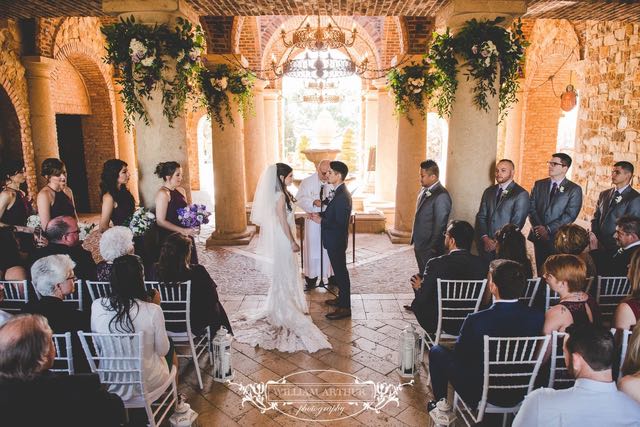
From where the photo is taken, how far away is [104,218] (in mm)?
5039

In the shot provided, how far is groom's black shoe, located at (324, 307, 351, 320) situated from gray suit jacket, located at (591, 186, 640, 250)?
2.99 meters

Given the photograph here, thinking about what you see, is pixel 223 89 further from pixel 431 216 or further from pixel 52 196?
pixel 431 216

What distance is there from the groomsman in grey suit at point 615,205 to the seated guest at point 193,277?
4.19m

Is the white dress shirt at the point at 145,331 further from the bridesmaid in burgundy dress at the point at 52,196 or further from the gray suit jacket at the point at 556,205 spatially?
the gray suit jacket at the point at 556,205

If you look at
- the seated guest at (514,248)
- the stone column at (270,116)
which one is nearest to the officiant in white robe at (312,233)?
the seated guest at (514,248)

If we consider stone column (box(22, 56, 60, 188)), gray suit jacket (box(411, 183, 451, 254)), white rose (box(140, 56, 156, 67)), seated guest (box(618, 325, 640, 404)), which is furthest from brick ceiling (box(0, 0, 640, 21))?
seated guest (box(618, 325, 640, 404))

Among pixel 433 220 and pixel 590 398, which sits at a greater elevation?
pixel 433 220

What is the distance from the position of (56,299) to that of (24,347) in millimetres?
942

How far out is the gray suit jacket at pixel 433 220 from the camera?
500cm

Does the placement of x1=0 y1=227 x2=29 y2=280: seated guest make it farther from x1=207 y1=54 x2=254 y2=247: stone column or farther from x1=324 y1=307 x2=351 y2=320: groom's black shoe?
x1=207 y1=54 x2=254 y2=247: stone column

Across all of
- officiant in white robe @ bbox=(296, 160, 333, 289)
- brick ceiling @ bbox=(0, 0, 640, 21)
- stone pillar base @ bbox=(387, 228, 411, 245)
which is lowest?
stone pillar base @ bbox=(387, 228, 411, 245)

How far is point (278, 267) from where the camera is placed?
498 cm

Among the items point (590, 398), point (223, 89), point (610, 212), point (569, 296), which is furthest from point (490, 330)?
point (223, 89)

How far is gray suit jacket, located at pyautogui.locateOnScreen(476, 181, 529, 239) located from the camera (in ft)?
16.1
